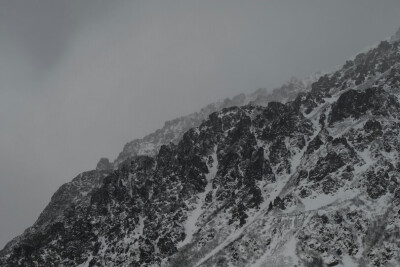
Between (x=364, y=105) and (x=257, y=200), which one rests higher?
(x=364, y=105)

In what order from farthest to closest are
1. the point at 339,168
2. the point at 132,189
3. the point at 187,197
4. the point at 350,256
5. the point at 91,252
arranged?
the point at 132,189 < the point at 187,197 < the point at 91,252 < the point at 339,168 < the point at 350,256

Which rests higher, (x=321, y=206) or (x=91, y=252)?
(x=91, y=252)

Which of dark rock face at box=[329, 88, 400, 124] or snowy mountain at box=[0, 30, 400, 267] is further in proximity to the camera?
dark rock face at box=[329, 88, 400, 124]

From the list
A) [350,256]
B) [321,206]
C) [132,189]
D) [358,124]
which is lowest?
[350,256]

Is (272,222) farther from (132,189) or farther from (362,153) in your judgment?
(132,189)

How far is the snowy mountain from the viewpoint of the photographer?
119 metres

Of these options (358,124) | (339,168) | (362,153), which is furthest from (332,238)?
(358,124)

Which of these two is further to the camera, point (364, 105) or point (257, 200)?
point (364, 105)

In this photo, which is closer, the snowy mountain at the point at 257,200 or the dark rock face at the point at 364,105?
the snowy mountain at the point at 257,200

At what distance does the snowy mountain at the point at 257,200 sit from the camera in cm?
11875

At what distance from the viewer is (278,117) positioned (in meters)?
188

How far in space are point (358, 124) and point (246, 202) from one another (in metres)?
49.6

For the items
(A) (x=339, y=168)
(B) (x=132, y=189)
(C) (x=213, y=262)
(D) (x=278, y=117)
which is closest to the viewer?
(C) (x=213, y=262)

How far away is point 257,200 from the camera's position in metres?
145
